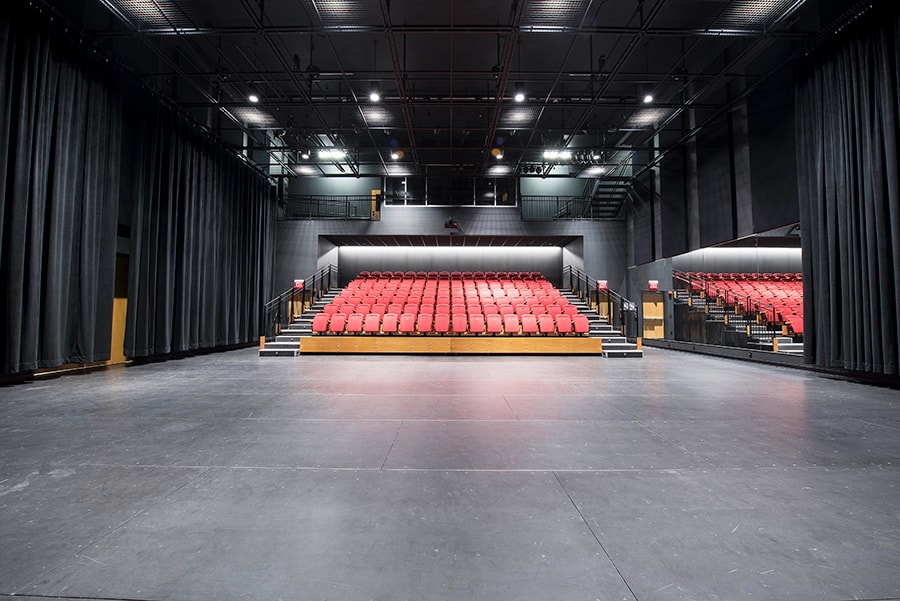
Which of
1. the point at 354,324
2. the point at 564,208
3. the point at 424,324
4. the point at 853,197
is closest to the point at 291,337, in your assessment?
the point at 354,324

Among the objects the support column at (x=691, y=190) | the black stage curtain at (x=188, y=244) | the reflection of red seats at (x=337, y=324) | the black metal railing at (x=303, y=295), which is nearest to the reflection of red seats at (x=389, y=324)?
the reflection of red seats at (x=337, y=324)

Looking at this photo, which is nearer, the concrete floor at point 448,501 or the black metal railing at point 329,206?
the concrete floor at point 448,501

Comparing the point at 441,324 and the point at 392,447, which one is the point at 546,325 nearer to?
the point at 441,324

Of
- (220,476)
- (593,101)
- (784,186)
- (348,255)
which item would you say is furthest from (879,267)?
(348,255)

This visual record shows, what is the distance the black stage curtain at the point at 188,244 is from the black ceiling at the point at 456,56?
88 centimetres

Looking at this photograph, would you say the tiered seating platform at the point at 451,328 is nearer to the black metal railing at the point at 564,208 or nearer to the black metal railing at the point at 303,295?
the black metal railing at the point at 303,295

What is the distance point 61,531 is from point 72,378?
525cm

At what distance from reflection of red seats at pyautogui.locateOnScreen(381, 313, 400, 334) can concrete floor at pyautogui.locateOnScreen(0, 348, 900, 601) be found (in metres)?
5.19

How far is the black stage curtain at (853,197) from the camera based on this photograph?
4770 millimetres

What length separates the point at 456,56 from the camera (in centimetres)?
884

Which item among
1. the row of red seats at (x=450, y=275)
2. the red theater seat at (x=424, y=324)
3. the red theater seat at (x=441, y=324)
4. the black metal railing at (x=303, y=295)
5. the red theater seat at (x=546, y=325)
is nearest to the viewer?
the red theater seat at (x=546, y=325)

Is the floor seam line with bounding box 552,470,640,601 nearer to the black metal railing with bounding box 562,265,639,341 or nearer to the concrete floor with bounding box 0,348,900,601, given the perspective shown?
the concrete floor with bounding box 0,348,900,601

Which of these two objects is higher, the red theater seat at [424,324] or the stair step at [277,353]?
the red theater seat at [424,324]

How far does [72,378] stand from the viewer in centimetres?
520
